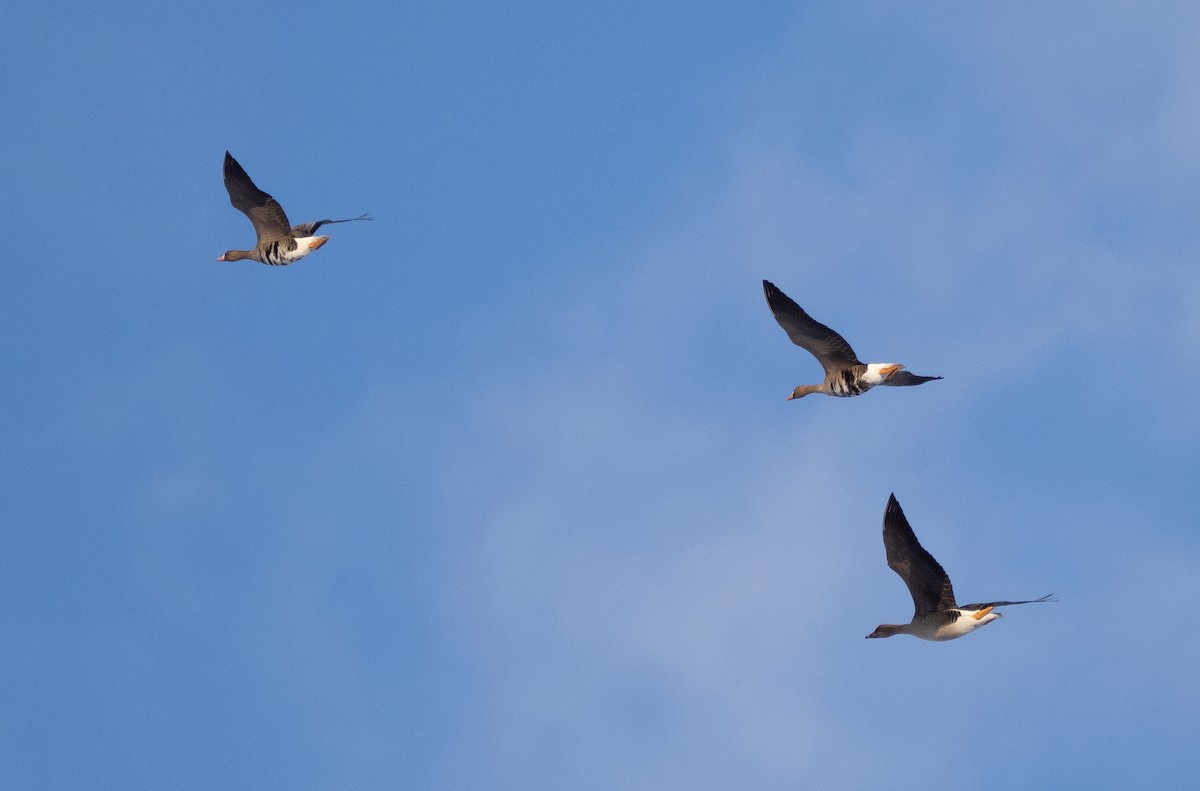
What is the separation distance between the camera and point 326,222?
118 feet

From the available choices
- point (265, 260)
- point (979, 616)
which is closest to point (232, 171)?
point (265, 260)

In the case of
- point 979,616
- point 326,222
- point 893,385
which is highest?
point 326,222

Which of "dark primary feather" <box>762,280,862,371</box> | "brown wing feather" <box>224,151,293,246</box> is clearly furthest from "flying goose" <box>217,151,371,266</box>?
"dark primary feather" <box>762,280,862,371</box>

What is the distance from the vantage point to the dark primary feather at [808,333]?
3241 centimetres

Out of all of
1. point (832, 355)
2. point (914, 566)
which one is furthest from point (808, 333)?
point (914, 566)

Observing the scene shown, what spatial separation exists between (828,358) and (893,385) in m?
1.50

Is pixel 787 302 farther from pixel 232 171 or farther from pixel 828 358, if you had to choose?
→ pixel 232 171

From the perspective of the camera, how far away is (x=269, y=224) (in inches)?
1474

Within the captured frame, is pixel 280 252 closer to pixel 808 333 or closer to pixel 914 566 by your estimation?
pixel 808 333

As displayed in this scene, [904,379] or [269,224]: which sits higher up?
[269,224]

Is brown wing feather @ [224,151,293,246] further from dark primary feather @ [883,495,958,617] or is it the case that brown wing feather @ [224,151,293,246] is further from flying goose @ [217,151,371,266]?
dark primary feather @ [883,495,958,617]

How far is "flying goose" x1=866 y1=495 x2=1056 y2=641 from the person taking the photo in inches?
1204

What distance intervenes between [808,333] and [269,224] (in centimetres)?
1320

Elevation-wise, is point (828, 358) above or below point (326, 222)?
below
